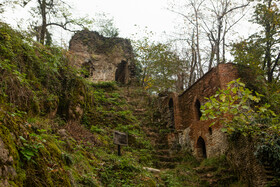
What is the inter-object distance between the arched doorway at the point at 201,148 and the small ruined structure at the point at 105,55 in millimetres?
13718

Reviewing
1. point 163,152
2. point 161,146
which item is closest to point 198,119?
point 161,146

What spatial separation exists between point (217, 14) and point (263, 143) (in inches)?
504

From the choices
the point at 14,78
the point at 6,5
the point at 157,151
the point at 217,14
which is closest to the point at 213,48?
the point at 217,14

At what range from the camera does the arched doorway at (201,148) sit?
37.2ft

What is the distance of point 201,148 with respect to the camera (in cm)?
1150

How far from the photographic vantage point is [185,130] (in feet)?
41.9

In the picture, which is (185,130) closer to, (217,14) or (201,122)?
(201,122)

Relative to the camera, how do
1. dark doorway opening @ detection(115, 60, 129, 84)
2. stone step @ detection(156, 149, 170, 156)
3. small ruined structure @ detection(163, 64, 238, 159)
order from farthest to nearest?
1. dark doorway opening @ detection(115, 60, 129, 84)
2. stone step @ detection(156, 149, 170, 156)
3. small ruined structure @ detection(163, 64, 238, 159)

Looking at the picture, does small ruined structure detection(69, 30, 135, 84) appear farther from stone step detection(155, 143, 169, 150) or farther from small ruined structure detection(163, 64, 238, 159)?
stone step detection(155, 143, 169, 150)

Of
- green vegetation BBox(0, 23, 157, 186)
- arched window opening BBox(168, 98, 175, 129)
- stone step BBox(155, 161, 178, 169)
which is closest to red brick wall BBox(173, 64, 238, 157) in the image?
arched window opening BBox(168, 98, 175, 129)

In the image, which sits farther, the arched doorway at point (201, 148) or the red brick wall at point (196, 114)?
the arched doorway at point (201, 148)

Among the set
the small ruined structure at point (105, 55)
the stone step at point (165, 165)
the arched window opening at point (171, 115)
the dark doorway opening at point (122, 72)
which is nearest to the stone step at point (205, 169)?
the stone step at point (165, 165)

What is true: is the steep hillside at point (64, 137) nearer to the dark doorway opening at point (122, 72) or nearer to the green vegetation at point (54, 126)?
the green vegetation at point (54, 126)

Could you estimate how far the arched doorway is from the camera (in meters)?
11.3
